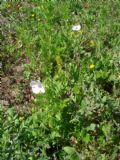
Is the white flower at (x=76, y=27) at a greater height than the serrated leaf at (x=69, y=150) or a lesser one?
greater

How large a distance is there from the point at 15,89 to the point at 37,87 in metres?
0.45

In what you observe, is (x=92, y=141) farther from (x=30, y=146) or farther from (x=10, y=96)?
(x=10, y=96)

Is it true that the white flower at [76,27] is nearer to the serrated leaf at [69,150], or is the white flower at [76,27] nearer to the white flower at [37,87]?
the white flower at [37,87]

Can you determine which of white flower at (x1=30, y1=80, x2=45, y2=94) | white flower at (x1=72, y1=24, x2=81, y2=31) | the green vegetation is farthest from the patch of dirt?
white flower at (x1=72, y1=24, x2=81, y2=31)

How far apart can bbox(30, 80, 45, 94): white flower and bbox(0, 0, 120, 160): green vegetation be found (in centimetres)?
12

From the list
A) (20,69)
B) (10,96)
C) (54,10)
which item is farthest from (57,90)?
(54,10)

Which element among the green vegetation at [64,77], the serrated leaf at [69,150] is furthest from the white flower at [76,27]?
the serrated leaf at [69,150]

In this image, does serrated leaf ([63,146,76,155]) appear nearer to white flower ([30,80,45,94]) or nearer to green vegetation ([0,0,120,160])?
green vegetation ([0,0,120,160])

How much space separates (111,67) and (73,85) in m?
0.54

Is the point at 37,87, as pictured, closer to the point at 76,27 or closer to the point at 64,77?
the point at 64,77

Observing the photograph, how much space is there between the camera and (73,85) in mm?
4004

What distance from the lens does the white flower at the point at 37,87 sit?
3.82 metres

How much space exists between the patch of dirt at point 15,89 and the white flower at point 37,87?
0.53 ft

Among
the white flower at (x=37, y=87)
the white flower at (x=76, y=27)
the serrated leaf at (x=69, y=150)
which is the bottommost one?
the serrated leaf at (x=69, y=150)
